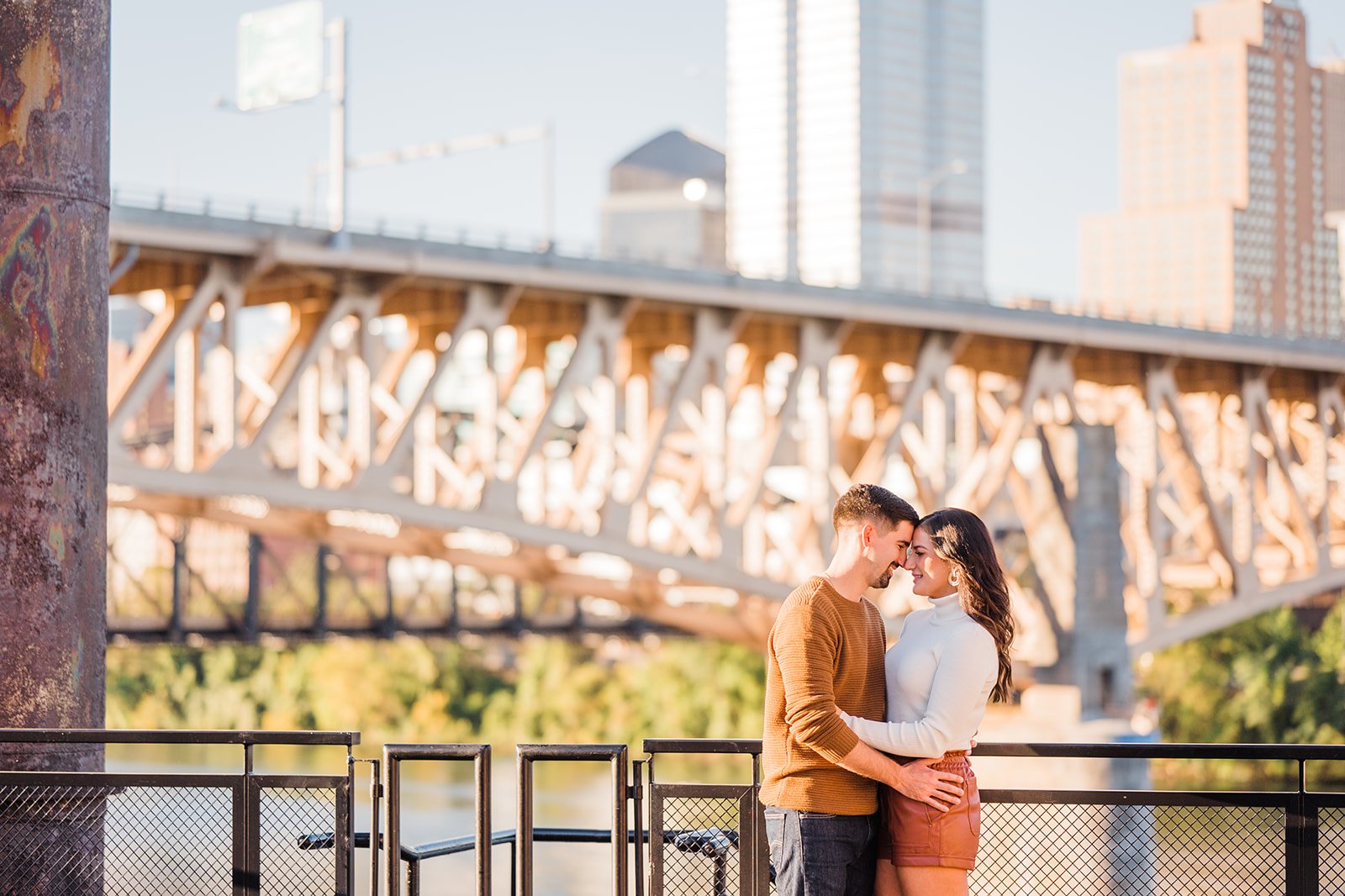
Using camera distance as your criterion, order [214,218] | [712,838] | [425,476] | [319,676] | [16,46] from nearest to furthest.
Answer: [712,838]
[16,46]
[214,218]
[425,476]
[319,676]

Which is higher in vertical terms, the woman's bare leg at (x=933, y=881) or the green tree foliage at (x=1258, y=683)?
the woman's bare leg at (x=933, y=881)

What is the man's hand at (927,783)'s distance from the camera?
546 cm

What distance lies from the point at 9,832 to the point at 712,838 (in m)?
2.83

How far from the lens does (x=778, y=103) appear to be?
196125mm

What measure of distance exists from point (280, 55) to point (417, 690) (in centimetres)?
3905

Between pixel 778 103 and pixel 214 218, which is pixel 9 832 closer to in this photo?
pixel 214 218

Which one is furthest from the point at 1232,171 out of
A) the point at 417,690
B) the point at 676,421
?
the point at 676,421

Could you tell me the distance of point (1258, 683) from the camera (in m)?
50.7

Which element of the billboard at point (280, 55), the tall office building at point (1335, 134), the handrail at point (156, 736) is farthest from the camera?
the tall office building at point (1335, 134)

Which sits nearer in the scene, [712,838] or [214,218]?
[712,838]

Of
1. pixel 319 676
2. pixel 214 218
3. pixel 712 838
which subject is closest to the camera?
pixel 712 838

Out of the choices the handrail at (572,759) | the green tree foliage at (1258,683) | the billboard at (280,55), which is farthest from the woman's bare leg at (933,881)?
the green tree foliage at (1258,683)

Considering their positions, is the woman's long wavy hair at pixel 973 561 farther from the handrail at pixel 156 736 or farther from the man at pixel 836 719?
the handrail at pixel 156 736

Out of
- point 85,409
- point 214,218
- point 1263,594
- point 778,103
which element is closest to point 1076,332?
point 1263,594
